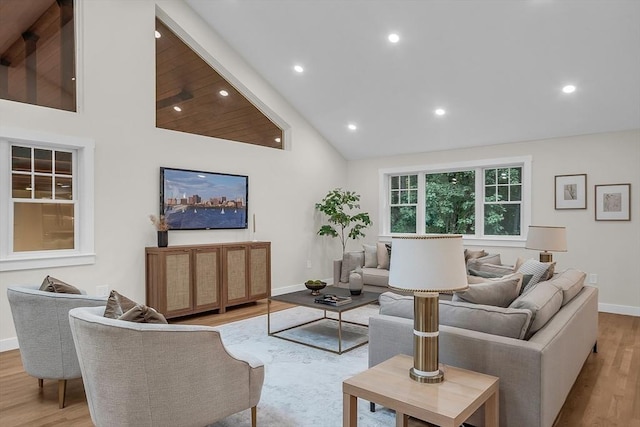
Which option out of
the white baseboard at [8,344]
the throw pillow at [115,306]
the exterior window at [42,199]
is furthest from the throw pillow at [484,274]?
the white baseboard at [8,344]

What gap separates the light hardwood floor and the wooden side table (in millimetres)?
648

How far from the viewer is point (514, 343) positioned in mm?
2096

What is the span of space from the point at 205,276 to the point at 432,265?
3825 millimetres

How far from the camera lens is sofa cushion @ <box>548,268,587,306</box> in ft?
9.43

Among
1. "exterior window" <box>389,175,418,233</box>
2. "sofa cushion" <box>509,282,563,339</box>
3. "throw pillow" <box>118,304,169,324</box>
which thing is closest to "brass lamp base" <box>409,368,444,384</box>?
"sofa cushion" <box>509,282,563,339</box>

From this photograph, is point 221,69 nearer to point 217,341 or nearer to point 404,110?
point 404,110

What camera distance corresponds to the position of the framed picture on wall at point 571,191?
17.9ft

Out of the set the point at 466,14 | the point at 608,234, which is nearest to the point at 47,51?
the point at 466,14

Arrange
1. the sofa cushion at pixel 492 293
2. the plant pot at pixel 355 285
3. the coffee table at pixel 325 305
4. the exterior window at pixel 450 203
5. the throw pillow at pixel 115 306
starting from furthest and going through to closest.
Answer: the exterior window at pixel 450 203 → the plant pot at pixel 355 285 → the coffee table at pixel 325 305 → the sofa cushion at pixel 492 293 → the throw pillow at pixel 115 306

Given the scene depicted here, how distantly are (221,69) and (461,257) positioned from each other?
5.01 meters

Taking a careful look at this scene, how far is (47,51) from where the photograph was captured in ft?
14.0

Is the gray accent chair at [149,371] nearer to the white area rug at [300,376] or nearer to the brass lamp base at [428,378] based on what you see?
the white area rug at [300,376]

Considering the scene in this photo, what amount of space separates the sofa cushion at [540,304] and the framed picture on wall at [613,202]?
3327 millimetres

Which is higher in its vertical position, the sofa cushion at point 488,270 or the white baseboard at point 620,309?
the sofa cushion at point 488,270
